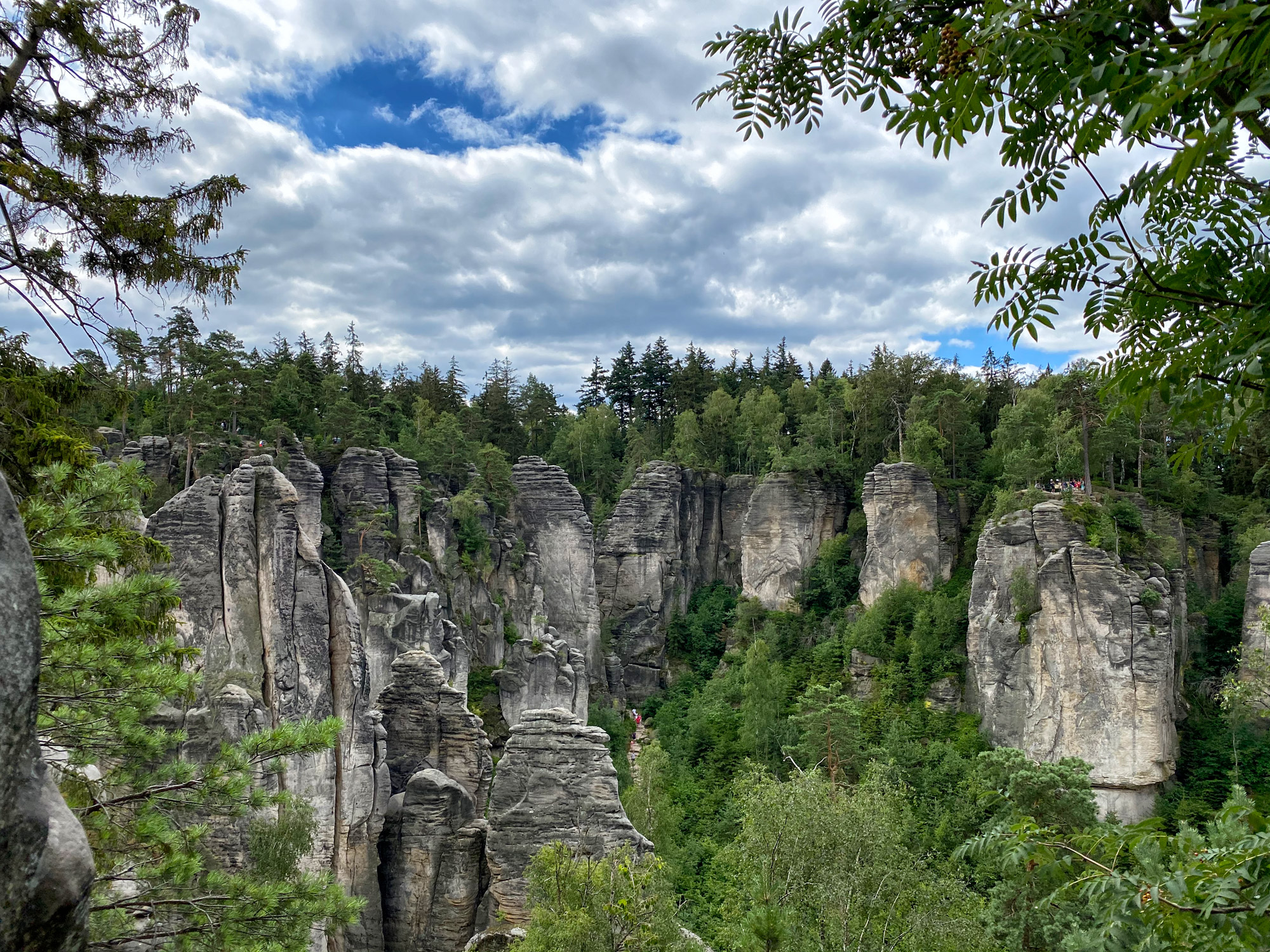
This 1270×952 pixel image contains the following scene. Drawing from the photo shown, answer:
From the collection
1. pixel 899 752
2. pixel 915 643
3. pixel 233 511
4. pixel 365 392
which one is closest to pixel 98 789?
pixel 233 511

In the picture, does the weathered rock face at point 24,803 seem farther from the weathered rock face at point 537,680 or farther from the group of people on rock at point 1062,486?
the group of people on rock at point 1062,486

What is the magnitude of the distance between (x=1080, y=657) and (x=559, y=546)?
25455 millimetres

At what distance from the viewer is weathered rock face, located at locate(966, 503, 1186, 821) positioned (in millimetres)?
27000

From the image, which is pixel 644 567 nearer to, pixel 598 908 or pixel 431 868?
pixel 431 868

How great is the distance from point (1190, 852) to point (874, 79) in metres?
4.16

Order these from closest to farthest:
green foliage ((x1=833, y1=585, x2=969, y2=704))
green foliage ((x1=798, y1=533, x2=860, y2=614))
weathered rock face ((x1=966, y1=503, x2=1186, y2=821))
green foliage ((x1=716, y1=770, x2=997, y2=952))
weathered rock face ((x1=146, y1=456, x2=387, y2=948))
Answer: green foliage ((x1=716, y1=770, x2=997, y2=952)) < weathered rock face ((x1=146, y1=456, x2=387, y2=948)) < weathered rock face ((x1=966, y1=503, x2=1186, y2=821)) < green foliage ((x1=833, y1=585, x2=969, y2=704)) < green foliage ((x1=798, y1=533, x2=860, y2=614))

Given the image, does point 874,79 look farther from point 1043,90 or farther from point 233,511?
point 233,511

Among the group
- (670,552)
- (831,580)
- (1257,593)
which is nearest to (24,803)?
(1257,593)

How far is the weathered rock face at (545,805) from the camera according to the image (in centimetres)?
1686

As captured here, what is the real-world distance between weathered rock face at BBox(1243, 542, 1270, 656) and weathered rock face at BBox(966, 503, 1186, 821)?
Answer: 6.70ft

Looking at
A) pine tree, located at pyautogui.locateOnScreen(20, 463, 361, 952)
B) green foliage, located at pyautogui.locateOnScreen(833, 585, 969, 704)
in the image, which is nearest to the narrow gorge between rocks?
green foliage, located at pyautogui.locateOnScreen(833, 585, 969, 704)

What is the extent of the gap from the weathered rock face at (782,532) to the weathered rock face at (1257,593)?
20.1 metres

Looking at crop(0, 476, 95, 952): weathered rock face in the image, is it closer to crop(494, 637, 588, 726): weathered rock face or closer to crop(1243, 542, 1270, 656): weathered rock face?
crop(494, 637, 588, 726): weathered rock face

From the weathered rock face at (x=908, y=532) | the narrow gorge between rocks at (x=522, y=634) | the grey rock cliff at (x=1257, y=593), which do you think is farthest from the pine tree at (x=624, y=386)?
the grey rock cliff at (x=1257, y=593)
